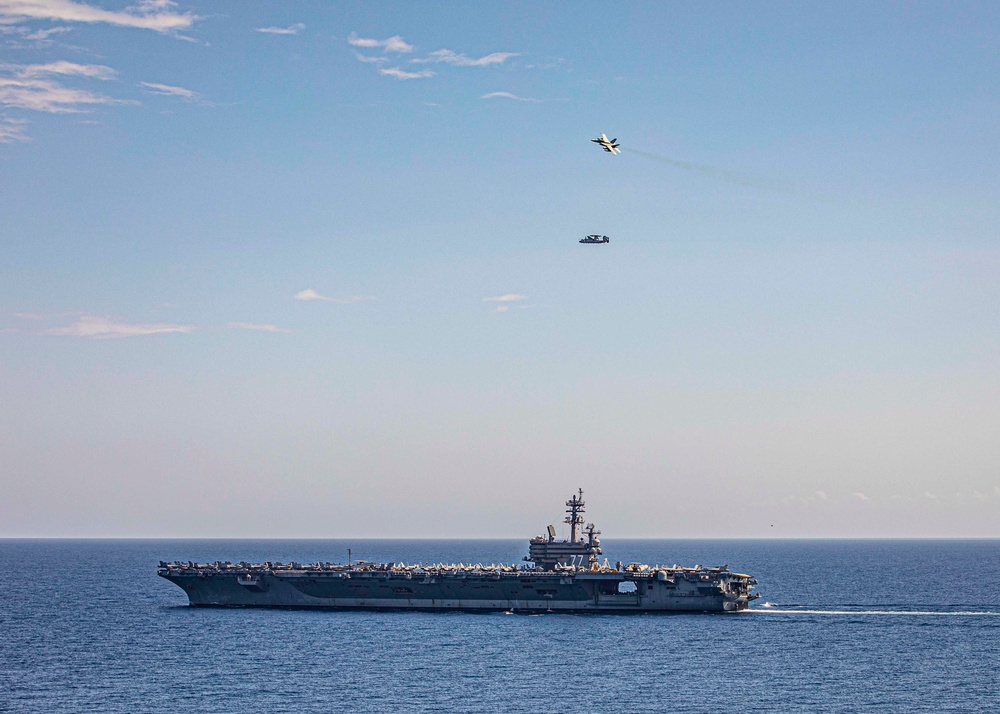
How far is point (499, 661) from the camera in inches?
2173

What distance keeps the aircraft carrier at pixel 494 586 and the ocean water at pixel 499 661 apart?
54.9 inches

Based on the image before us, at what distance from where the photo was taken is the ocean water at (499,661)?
46.1 m

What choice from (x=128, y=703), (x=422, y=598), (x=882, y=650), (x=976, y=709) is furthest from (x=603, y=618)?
(x=128, y=703)

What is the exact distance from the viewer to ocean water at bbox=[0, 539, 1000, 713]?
151ft

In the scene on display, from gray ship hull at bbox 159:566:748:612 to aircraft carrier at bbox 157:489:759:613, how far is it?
68 mm

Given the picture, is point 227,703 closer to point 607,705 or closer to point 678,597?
point 607,705

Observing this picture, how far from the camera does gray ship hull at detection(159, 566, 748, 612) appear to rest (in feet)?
238

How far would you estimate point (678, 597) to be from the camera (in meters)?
72.5

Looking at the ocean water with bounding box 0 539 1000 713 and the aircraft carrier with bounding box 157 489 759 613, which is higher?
the aircraft carrier with bounding box 157 489 759 613

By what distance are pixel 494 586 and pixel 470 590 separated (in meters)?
1.71

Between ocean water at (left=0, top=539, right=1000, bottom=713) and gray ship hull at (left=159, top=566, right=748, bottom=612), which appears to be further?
gray ship hull at (left=159, top=566, right=748, bottom=612)

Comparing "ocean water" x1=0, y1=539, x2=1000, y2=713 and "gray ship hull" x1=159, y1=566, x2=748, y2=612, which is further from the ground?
"gray ship hull" x1=159, y1=566, x2=748, y2=612

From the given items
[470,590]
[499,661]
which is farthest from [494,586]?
[499,661]

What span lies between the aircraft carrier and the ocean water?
140 centimetres
